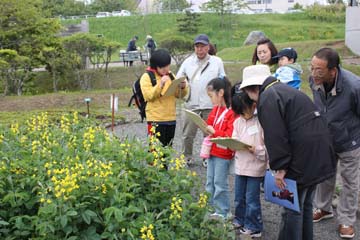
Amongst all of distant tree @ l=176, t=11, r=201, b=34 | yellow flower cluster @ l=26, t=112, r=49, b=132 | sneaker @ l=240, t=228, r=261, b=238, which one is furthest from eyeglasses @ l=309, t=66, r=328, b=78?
distant tree @ l=176, t=11, r=201, b=34

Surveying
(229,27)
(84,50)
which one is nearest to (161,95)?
(84,50)

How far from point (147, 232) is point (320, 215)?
83.1 inches

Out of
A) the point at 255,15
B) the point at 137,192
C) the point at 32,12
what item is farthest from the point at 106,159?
the point at 255,15

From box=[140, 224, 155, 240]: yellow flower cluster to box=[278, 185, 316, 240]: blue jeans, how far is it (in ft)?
3.57

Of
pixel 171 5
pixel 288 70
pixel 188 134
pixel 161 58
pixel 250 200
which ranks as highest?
pixel 171 5

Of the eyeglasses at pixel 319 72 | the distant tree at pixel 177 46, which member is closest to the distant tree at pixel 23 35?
the distant tree at pixel 177 46

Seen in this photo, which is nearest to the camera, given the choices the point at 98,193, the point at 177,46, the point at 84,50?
the point at 98,193

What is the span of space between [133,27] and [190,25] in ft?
15.7

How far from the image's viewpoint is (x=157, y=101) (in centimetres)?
479

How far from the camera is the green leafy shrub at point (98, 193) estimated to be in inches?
101

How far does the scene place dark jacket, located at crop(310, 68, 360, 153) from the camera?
3574 millimetres

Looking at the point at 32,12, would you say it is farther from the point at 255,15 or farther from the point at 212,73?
the point at 255,15

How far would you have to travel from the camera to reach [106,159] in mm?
3109

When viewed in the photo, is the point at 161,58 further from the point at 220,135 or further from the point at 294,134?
the point at 294,134
